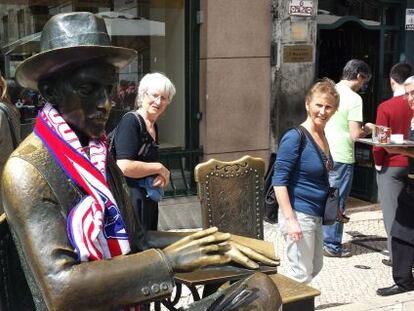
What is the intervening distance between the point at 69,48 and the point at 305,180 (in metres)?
2.59

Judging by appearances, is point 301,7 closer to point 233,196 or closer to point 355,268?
point 355,268

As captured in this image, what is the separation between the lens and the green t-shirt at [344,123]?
6090 mm

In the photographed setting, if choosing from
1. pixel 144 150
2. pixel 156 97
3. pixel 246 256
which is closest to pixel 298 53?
pixel 156 97

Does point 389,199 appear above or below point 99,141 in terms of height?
below

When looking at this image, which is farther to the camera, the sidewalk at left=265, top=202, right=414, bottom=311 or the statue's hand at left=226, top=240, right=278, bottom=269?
the sidewalk at left=265, top=202, right=414, bottom=311

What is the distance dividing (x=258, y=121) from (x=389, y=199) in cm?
218

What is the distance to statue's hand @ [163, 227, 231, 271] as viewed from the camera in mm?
1769

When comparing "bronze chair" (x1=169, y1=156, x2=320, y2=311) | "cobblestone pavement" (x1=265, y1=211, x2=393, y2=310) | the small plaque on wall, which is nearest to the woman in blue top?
"bronze chair" (x1=169, y1=156, x2=320, y2=311)

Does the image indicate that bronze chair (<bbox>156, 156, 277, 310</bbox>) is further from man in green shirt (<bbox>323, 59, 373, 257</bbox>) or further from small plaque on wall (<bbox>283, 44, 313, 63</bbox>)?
small plaque on wall (<bbox>283, 44, 313, 63</bbox>)

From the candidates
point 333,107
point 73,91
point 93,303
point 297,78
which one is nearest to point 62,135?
point 73,91

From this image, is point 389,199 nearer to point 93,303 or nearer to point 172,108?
point 172,108

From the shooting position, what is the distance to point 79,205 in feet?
5.85

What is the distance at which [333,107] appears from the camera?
4.14 meters

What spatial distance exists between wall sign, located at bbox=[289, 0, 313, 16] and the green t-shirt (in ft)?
4.86
